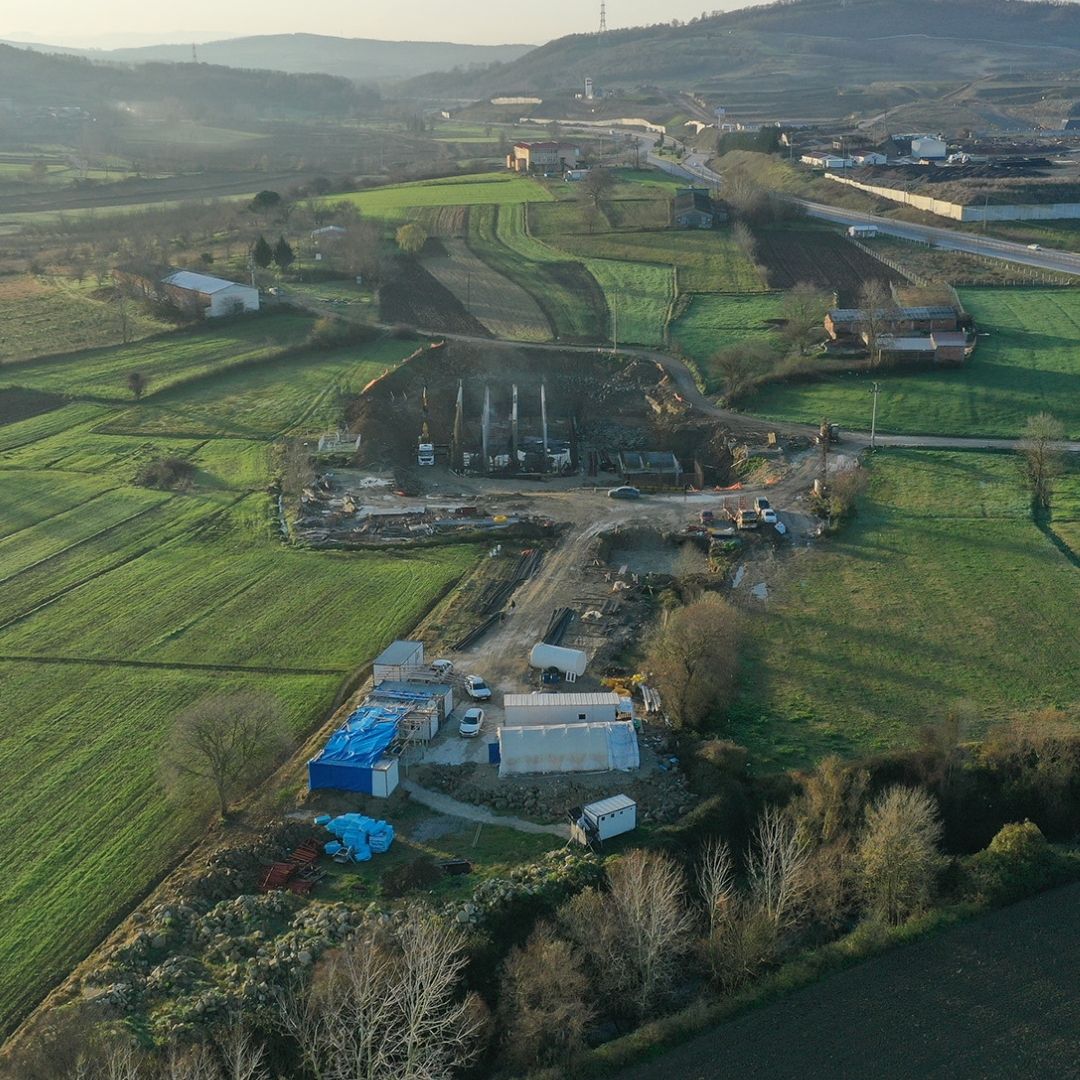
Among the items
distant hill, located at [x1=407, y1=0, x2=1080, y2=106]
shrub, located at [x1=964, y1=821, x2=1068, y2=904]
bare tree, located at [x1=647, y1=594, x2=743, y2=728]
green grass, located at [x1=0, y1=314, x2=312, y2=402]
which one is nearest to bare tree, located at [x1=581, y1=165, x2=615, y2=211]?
green grass, located at [x1=0, y1=314, x2=312, y2=402]

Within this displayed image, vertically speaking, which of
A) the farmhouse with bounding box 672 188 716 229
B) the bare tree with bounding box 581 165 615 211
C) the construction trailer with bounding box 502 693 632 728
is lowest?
the construction trailer with bounding box 502 693 632 728

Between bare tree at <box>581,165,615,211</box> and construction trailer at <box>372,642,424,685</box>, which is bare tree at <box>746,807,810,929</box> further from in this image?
bare tree at <box>581,165,615,211</box>

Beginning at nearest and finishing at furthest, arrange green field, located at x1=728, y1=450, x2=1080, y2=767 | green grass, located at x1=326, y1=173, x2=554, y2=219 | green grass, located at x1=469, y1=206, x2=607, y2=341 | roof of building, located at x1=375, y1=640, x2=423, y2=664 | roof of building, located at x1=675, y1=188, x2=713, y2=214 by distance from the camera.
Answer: green field, located at x1=728, y1=450, x2=1080, y2=767 → roof of building, located at x1=375, y1=640, x2=423, y2=664 → green grass, located at x1=469, y1=206, x2=607, y2=341 → roof of building, located at x1=675, y1=188, x2=713, y2=214 → green grass, located at x1=326, y1=173, x2=554, y2=219

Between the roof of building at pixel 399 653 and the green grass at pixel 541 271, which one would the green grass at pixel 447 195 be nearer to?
the green grass at pixel 541 271

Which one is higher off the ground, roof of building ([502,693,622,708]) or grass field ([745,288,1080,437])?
grass field ([745,288,1080,437])

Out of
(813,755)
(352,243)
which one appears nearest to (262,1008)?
(813,755)

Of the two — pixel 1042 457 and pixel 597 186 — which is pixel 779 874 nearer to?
pixel 1042 457

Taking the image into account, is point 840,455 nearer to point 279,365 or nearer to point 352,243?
point 279,365
